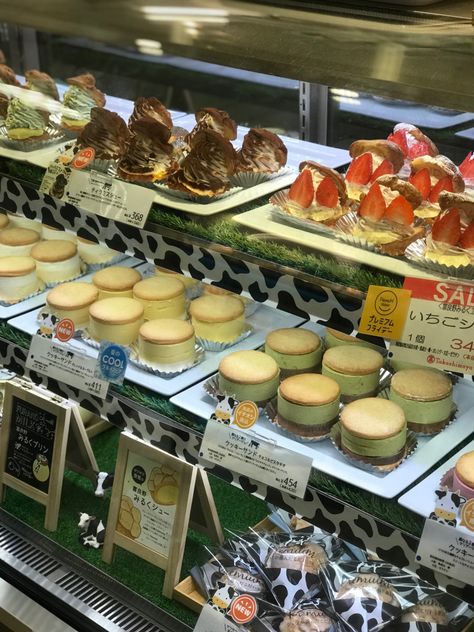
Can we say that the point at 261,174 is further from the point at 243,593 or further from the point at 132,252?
the point at 243,593

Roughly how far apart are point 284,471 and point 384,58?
0.75 m

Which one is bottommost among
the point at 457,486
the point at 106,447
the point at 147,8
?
the point at 106,447

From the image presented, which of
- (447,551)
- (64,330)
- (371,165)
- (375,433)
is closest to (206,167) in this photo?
(371,165)

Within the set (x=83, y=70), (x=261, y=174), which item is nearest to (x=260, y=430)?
(x=261, y=174)

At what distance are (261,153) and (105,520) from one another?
3.69 feet

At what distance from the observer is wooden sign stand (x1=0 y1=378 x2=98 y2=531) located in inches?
90.0

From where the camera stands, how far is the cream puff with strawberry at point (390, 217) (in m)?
1.48

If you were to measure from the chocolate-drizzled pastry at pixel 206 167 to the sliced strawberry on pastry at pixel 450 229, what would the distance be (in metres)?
0.54

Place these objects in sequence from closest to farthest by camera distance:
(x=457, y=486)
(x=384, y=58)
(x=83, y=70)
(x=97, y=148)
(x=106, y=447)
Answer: (x=384, y=58) < (x=457, y=486) < (x=97, y=148) < (x=106, y=447) < (x=83, y=70)

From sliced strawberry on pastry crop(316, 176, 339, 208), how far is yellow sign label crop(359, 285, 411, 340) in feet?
1.13

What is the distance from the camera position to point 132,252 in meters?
1.77

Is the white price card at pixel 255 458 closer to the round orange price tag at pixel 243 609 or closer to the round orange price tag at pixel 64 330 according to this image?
the round orange price tag at pixel 243 609

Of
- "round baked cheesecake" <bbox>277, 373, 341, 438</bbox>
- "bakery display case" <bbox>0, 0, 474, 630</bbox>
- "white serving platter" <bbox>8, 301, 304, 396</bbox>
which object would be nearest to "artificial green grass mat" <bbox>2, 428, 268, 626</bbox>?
"bakery display case" <bbox>0, 0, 474, 630</bbox>

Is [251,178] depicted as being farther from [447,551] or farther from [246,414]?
[447,551]
